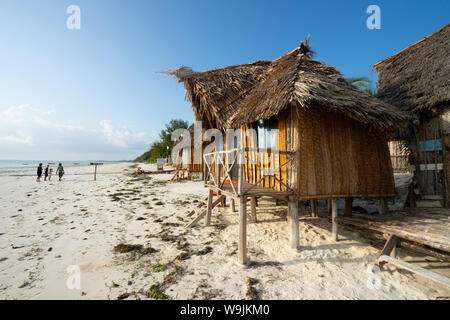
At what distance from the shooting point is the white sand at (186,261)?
3158mm

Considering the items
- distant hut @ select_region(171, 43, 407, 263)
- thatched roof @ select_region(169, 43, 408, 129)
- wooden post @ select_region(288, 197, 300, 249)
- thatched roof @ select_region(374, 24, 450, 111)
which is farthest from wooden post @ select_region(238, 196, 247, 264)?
thatched roof @ select_region(374, 24, 450, 111)

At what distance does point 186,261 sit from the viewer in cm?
408

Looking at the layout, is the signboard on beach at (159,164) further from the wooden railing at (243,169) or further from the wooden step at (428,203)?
the wooden step at (428,203)

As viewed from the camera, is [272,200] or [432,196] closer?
[432,196]

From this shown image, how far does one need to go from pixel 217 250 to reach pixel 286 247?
1.76 meters

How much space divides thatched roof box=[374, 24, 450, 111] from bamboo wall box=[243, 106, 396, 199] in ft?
7.47

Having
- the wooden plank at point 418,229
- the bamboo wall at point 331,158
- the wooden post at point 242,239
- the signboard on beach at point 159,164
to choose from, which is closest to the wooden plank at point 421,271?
the wooden plank at point 418,229

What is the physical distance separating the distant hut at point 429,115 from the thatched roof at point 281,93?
2137 mm

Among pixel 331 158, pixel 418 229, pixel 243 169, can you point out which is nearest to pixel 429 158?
pixel 418 229

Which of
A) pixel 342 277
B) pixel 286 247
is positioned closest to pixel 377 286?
pixel 342 277

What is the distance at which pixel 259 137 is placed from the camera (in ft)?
20.4

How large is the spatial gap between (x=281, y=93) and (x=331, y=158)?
2305 millimetres

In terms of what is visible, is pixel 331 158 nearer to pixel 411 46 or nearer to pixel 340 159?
pixel 340 159
